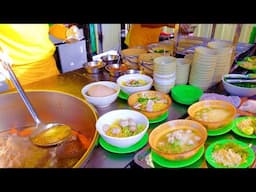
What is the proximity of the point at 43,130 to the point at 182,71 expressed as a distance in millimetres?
1055

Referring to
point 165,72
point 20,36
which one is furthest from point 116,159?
point 20,36

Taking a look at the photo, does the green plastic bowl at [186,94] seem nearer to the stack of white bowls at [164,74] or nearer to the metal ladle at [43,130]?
the stack of white bowls at [164,74]

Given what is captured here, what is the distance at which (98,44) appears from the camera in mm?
6227

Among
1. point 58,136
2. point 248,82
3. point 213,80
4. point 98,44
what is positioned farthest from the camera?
point 98,44

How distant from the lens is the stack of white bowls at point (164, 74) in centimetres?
140

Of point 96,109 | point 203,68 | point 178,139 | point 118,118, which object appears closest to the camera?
point 178,139

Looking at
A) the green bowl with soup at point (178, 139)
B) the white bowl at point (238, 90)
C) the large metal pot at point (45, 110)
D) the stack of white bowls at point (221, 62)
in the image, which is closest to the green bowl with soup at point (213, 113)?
the green bowl with soup at point (178, 139)

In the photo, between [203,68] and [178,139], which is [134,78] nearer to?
[203,68]

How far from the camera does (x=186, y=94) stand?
1436 millimetres

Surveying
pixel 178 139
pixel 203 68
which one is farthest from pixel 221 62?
pixel 178 139
